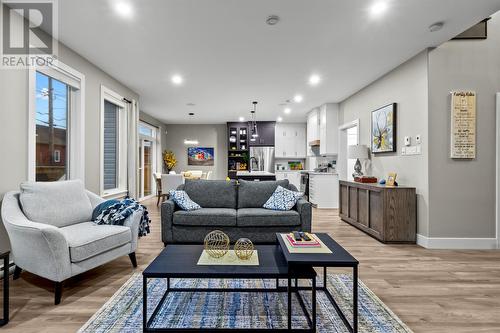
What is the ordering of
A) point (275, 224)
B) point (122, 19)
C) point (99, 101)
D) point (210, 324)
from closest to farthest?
point (210, 324) → point (122, 19) → point (275, 224) → point (99, 101)

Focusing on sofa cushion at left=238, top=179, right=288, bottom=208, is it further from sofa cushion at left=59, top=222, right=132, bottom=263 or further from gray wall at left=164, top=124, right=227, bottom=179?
gray wall at left=164, top=124, right=227, bottom=179

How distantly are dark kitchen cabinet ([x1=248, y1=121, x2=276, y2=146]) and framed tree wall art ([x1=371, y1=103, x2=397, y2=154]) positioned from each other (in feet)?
15.5

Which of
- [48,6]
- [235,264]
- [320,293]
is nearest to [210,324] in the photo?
[235,264]

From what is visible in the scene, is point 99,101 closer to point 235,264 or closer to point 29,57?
point 29,57

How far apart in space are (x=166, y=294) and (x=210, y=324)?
0.50 m

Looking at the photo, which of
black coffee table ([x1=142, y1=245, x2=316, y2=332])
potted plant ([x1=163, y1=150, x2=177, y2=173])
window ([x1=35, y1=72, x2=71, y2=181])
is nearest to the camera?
black coffee table ([x1=142, y1=245, x2=316, y2=332])

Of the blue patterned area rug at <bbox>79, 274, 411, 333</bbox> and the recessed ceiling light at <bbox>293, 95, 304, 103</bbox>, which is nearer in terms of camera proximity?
the blue patterned area rug at <bbox>79, 274, 411, 333</bbox>

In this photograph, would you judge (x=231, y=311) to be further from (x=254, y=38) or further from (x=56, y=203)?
(x=254, y=38)

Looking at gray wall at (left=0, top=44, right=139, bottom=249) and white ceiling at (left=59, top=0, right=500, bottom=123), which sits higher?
white ceiling at (left=59, top=0, right=500, bottom=123)

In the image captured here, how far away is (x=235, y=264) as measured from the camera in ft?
6.07

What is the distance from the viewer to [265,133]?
9297 mm

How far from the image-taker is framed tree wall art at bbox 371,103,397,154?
4.17 m

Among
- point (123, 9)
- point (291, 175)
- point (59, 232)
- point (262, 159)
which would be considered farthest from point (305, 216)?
point (262, 159)

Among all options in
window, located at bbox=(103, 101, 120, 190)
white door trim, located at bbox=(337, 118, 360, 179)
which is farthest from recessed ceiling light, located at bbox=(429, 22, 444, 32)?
window, located at bbox=(103, 101, 120, 190)
